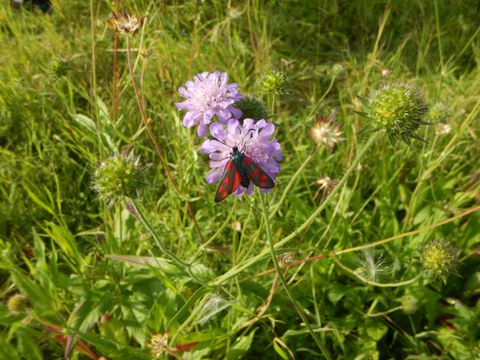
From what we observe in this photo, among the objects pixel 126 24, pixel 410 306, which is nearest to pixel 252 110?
pixel 126 24

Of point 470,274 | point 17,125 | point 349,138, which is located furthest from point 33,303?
point 470,274

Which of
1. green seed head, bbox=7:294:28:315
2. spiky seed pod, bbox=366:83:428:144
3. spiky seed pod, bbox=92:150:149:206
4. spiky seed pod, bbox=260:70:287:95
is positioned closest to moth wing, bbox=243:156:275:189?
spiky seed pod, bbox=92:150:149:206

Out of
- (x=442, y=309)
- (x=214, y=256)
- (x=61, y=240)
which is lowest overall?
(x=442, y=309)

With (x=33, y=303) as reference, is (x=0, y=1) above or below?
above

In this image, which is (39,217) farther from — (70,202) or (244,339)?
(244,339)

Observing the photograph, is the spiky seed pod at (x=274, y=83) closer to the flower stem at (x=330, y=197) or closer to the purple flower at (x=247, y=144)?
the purple flower at (x=247, y=144)

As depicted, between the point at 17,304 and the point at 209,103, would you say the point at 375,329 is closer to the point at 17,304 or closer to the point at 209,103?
the point at 209,103
